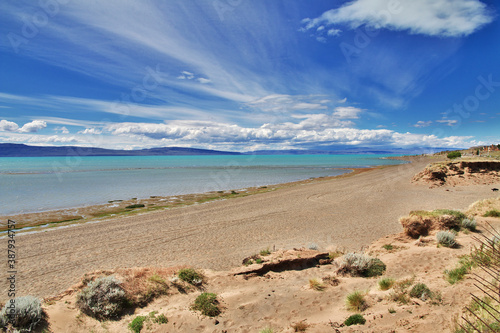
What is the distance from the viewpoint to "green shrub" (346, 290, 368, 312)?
5.98 m

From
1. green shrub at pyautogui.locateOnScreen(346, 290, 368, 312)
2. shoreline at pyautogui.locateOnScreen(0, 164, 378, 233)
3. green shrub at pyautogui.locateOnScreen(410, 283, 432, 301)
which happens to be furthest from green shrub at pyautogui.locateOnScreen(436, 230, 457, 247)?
shoreline at pyautogui.locateOnScreen(0, 164, 378, 233)

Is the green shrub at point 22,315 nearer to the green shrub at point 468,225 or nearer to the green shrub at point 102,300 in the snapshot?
A: the green shrub at point 102,300

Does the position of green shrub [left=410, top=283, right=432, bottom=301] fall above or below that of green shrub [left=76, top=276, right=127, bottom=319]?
above

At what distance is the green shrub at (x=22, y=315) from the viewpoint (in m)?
5.54

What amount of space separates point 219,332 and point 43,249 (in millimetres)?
12714

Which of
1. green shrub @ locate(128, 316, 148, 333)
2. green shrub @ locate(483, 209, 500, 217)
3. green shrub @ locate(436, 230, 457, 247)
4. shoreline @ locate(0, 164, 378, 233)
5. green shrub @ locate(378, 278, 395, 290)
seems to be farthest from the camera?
shoreline @ locate(0, 164, 378, 233)

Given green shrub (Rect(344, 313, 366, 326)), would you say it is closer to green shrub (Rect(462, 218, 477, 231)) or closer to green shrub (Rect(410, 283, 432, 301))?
green shrub (Rect(410, 283, 432, 301))

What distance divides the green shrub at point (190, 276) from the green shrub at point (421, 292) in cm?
578

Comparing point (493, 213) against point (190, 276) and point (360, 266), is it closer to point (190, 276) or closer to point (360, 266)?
point (360, 266)

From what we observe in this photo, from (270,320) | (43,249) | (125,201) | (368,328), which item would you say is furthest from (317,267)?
(125,201)

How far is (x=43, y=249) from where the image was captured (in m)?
13.7

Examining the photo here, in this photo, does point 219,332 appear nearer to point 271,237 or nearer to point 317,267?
point 317,267

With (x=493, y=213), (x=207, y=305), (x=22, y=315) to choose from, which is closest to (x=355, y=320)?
(x=207, y=305)

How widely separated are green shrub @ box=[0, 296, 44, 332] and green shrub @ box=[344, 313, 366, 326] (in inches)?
265
